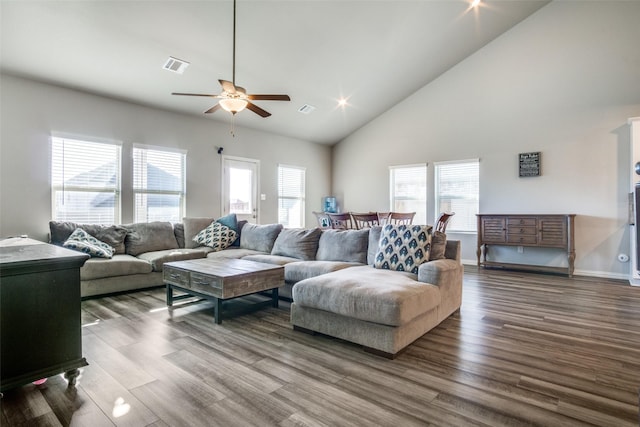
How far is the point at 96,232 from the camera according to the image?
4.53 m

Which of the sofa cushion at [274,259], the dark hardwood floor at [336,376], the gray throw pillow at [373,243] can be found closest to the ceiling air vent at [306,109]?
the sofa cushion at [274,259]

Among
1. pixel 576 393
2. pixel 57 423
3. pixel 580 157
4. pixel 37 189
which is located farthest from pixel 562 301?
pixel 37 189

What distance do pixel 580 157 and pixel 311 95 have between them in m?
4.60

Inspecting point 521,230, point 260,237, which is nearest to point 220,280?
point 260,237

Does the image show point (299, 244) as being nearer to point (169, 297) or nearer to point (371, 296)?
point (169, 297)

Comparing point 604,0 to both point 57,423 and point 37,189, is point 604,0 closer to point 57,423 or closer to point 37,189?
point 57,423

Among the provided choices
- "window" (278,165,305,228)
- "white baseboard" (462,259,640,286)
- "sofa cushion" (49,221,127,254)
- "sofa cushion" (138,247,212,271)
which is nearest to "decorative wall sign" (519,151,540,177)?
"white baseboard" (462,259,640,286)

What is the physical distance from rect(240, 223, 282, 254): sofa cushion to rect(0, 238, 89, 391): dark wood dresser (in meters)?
2.98

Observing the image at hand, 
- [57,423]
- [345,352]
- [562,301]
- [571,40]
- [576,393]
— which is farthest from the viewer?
[571,40]

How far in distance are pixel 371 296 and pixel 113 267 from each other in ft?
10.8

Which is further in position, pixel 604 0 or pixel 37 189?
pixel 604 0

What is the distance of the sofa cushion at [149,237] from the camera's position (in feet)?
15.8

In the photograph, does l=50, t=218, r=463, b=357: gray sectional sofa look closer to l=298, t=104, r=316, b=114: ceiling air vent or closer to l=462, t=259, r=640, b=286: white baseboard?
l=298, t=104, r=316, b=114: ceiling air vent

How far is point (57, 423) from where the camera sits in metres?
1.62
